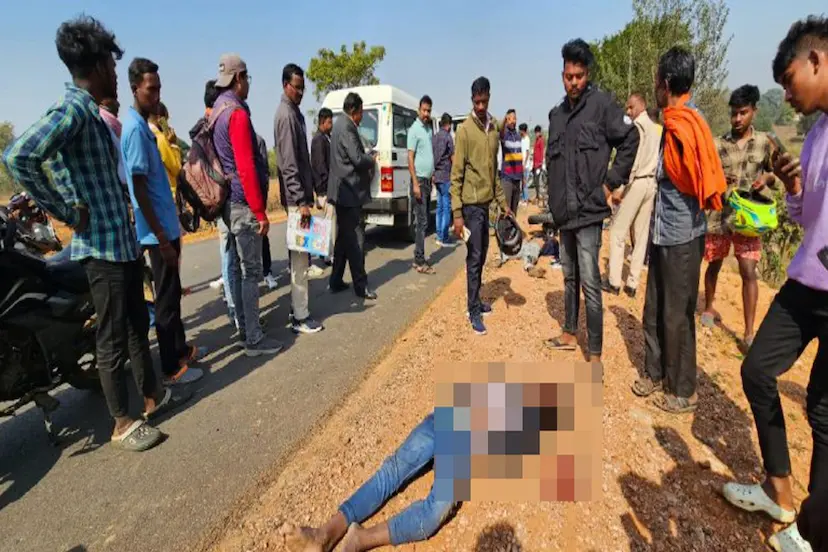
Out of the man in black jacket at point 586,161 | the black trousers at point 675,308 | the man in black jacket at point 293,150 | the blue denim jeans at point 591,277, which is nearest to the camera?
the black trousers at point 675,308

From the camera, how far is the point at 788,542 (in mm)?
1960

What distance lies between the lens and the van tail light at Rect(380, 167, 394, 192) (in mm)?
7250

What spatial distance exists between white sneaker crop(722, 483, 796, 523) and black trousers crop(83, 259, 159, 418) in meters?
3.44

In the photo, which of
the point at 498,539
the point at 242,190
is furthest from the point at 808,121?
the point at 498,539

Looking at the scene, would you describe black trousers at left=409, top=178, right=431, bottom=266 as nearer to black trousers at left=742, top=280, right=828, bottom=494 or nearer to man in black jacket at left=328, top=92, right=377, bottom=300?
man in black jacket at left=328, top=92, right=377, bottom=300

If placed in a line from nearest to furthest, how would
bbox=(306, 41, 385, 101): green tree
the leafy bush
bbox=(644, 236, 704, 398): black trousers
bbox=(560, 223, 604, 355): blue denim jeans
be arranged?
bbox=(644, 236, 704, 398): black trousers, bbox=(560, 223, 604, 355): blue denim jeans, the leafy bush, bbox=(306, 41, 385, 101): green tree

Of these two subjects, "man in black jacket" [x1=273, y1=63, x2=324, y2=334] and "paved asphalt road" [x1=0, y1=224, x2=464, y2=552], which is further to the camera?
"man in black jacket" [x1=273, y1=63, x2=324, y2=334]

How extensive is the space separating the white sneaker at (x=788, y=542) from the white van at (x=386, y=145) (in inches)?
242

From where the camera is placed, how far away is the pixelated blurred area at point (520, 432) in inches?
64.0

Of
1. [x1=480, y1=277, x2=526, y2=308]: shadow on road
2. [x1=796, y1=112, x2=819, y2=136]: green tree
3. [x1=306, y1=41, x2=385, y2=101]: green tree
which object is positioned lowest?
[x1=480, y1=277, x2=526, y2=308]: shadow on road

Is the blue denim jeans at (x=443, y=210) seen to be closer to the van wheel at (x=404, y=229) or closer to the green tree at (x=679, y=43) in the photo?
the van wheel at (x=404, y=229)

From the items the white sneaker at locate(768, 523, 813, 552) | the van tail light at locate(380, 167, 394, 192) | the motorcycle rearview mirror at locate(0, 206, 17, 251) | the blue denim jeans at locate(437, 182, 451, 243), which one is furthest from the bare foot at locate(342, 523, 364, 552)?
the blue denim jeans at locate(437, 182, 451, 243)

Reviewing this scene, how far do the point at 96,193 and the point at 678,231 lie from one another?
140 inches

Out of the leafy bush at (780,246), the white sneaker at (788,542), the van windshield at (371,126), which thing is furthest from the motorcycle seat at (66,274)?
the leafy bush at (780,246)
